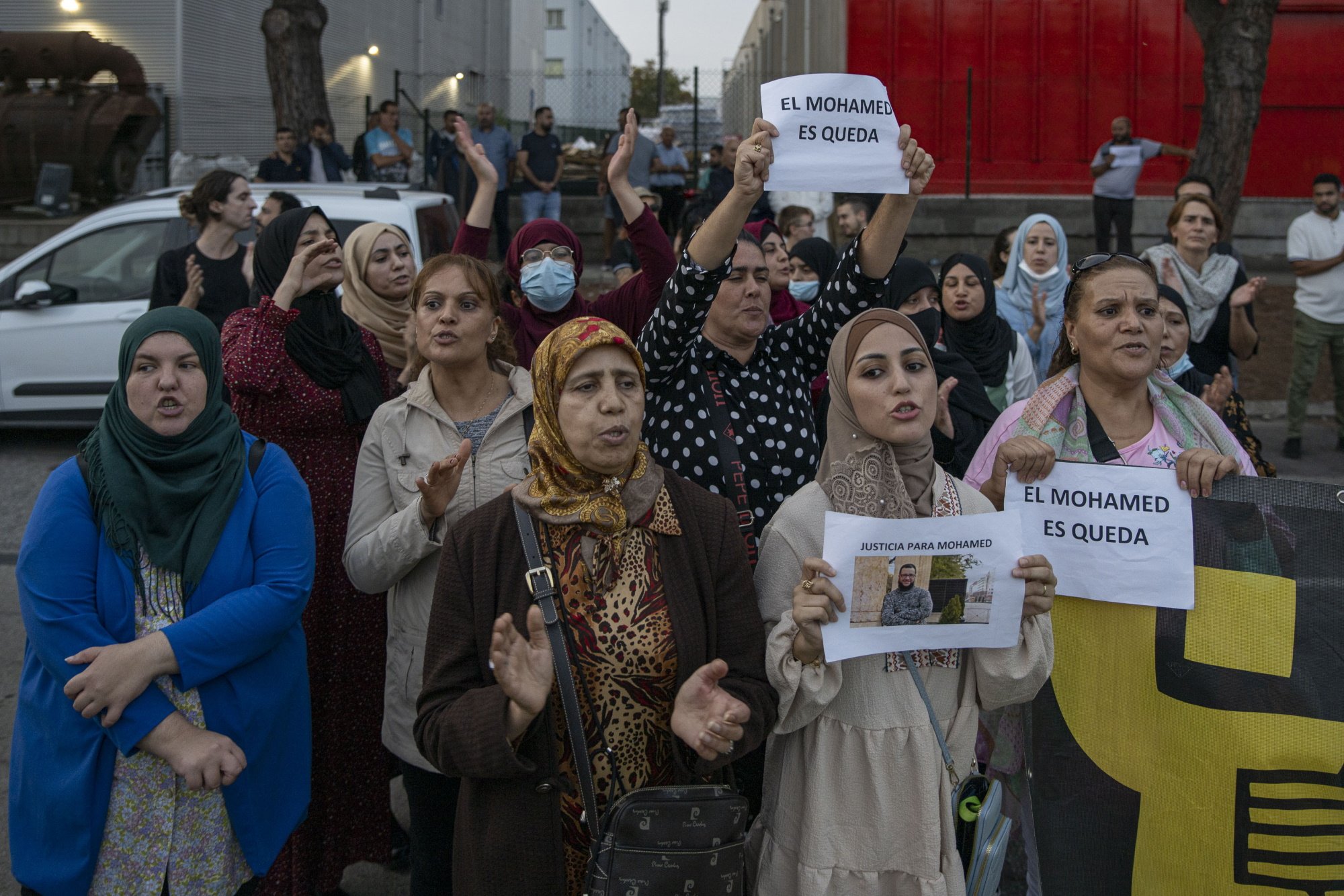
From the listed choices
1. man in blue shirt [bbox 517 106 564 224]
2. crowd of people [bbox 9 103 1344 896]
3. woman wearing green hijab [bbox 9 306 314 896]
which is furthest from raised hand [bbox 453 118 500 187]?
man in blue shirt [bbox 517 106 564 224]

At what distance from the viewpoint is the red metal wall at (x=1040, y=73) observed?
55.6ft

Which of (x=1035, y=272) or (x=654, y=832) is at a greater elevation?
(x=1035, y=272)

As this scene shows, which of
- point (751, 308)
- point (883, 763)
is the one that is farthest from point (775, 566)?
point (751, 308)

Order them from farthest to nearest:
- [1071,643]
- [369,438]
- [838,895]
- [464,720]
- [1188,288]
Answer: [1188,288] < [369,438] < [1071,643] < [838,895] < [464,720]

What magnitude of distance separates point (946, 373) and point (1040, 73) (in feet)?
46.5

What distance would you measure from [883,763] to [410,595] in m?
1.43

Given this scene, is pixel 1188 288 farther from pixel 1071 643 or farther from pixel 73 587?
pixel 73 587

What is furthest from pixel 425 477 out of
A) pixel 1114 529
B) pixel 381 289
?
pixel 1114 529

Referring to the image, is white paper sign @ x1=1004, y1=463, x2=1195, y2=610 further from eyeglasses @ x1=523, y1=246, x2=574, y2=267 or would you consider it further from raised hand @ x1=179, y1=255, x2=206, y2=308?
raised hand @ x1=179, y1=255, x2=206, y2=308

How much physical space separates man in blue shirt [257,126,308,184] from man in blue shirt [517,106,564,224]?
3036mm

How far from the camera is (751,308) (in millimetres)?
3543

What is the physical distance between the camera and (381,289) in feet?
14.4

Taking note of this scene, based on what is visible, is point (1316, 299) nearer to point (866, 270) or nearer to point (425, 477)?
point (866, 270)

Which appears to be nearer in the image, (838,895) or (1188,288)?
(838,895)
